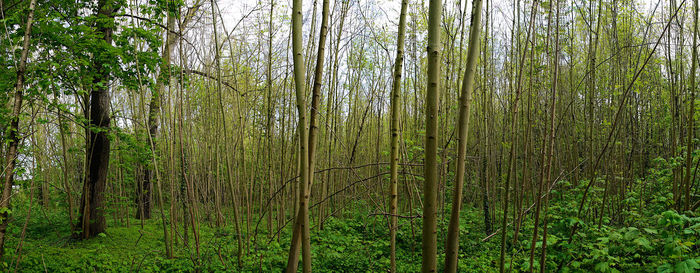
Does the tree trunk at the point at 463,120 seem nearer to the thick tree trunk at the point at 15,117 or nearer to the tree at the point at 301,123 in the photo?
the tree at the point at 301,123

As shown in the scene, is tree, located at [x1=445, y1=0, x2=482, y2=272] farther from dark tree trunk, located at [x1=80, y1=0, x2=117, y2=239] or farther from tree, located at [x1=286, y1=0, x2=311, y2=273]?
dark tree trunk, located at [x1=80, y1=0, x2=117, y2=239]

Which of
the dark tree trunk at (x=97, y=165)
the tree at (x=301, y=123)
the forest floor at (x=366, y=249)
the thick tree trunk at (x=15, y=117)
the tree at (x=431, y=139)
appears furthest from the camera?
the dark tree trunk at (x=97, y=165)

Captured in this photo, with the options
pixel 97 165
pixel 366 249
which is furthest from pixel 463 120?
pixel 97 165

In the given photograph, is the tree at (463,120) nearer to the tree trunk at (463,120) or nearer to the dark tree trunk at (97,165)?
the tree trunk at (463,120)

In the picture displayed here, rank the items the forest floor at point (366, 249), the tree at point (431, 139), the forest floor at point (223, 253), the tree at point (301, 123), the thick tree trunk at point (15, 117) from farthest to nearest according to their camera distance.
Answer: the forest floor at point (223, 253) → the forest floor at point (366, 249) → the thick tree trunk at point (15, 117) → the tree at point (301, 123) → the tree at point (431, 139)

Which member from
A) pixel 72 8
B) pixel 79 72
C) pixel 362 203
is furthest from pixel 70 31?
pixel 362 203

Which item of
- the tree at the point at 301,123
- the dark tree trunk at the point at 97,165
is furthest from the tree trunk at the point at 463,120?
the dark tree trunk at the point at 97,165

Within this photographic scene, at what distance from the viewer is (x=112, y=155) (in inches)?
298

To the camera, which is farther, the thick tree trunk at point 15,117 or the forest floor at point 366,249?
the forest floor at point 366,249

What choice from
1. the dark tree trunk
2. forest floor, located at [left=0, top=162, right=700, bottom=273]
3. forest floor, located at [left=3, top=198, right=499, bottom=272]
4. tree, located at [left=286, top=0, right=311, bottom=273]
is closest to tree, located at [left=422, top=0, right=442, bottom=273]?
tree, located at [left=286, top=0, right=311, bottom=273]

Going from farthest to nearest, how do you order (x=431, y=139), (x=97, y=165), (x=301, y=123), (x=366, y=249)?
1. (x=97, y=165)
2. (x=366, y=249)
3. (x=301, y=123)
4. (x=431, y=139)

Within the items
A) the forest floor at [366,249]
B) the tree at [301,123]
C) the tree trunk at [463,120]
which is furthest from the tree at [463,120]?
the forest floor at [366,249]

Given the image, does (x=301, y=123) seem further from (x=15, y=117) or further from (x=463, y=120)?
(x=15, y=117)

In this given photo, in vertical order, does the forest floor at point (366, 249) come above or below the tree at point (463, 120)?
below
